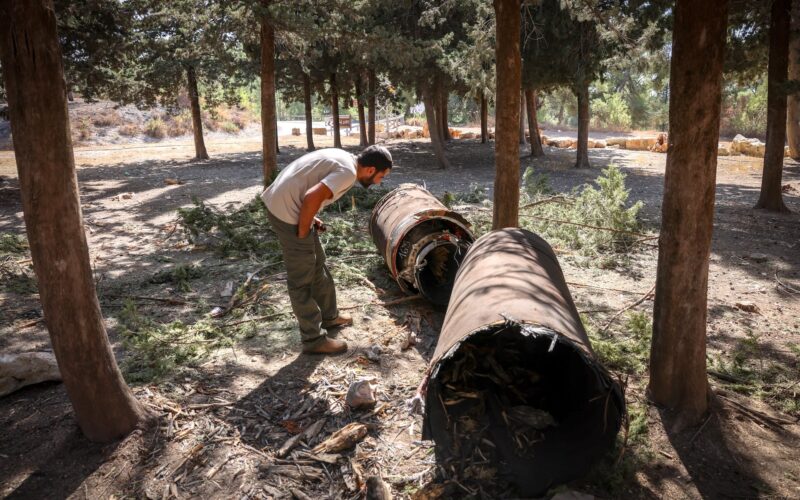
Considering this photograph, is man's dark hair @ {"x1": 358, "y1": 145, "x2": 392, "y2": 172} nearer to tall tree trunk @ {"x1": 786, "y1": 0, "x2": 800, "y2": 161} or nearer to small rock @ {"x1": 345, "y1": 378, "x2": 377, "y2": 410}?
small rock @ {"x1": 345, "y1": 378, "x2": 377, "y2": 410}

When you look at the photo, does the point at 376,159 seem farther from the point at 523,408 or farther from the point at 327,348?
the point at 523,408

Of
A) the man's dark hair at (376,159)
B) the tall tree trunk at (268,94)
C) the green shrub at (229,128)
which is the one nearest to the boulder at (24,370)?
the man's dark hair at (376,159)

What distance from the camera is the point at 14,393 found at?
4016 millimetres

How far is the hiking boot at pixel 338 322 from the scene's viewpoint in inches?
210

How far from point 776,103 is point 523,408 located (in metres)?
10.7

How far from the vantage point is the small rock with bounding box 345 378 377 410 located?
393 centimetres

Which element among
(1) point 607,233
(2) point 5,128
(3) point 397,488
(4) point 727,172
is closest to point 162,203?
(1) point 607,233

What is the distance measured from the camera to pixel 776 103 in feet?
35.3

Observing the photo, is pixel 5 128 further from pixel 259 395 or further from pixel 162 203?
pixel 259 395

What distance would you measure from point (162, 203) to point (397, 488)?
11196 millimetres

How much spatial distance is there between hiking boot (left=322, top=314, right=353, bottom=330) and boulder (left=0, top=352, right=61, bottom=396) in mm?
2264

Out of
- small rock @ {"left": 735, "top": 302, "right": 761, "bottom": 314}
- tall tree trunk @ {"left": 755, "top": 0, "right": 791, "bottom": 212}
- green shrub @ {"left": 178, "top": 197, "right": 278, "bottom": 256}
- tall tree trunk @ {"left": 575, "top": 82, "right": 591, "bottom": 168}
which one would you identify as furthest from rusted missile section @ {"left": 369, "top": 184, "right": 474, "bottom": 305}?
tall tree trunk @ {"left": 575, "top": 82, "right": 591, "bottom": 168}

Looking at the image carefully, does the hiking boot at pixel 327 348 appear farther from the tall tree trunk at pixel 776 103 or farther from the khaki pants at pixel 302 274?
the tall tree trunk at pixel 776 103

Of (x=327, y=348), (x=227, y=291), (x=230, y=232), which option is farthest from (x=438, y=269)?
(x=230, y=232)
